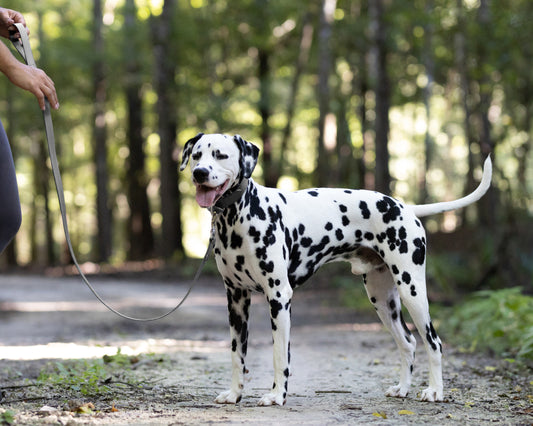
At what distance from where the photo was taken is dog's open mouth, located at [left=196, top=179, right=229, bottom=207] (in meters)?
5.27

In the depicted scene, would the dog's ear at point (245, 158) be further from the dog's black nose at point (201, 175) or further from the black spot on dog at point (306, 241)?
the black spot on dog at point (306, 241)

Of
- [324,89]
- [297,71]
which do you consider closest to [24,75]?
[324,89]

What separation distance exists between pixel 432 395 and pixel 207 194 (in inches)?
97.7

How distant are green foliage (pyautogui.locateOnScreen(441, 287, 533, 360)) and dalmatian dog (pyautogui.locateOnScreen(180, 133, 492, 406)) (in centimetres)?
281

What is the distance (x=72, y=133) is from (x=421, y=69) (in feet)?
66.8

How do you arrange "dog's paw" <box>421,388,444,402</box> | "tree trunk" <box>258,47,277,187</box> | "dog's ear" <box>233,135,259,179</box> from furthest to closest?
1. "tree trunk" <box>258,47,277,187</box>
2. "dog's paw" <box>421,388,444,402</box>
3. "dog's ear" <box>233,135,259,179</box>

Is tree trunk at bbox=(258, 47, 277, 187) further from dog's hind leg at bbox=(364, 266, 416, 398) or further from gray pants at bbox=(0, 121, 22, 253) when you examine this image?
gray pants at bbox=(0, 121, 22, 253)

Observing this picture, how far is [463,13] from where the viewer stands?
71.5ft

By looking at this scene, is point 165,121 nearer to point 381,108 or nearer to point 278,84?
point 278,84

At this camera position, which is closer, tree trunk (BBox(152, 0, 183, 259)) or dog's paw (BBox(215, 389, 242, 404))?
dog's paw (BBox(215, 389, 242, 404))

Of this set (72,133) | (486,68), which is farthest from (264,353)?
(72,133)

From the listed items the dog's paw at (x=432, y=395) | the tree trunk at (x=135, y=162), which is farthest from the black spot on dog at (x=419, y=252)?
the tree trunk at (x=135, y=162)

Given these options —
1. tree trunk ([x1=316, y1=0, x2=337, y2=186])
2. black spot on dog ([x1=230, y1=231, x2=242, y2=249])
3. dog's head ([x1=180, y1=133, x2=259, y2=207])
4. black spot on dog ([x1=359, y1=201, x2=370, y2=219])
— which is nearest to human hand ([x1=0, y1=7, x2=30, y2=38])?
dog's head ([x1=180, y1=133, x2=259, y2=207])

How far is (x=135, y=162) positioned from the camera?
1118 inches
